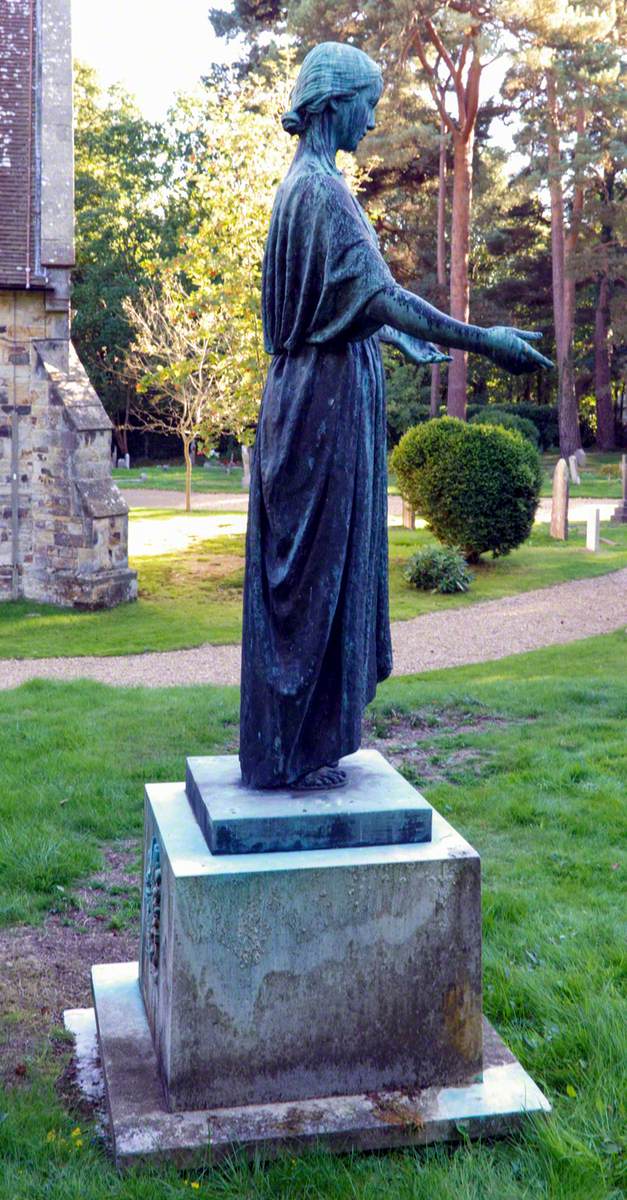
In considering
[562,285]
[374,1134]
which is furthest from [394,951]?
[562,285]

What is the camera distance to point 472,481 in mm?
16906

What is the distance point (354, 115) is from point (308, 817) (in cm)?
201

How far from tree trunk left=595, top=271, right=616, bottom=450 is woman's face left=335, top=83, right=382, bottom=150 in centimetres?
3589

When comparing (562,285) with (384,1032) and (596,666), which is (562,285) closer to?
(596,666)

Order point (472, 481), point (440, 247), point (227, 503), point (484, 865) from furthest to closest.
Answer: point (440, 247) → point (227, 503) → point (472, 481) → point (484, 865)

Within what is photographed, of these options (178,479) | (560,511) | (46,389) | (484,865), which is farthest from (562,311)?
(484,865)

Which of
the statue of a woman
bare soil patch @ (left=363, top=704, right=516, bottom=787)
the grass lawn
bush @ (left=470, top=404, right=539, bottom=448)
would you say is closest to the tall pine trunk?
bush @ (left=470, top=404, right=539, bottom=448)

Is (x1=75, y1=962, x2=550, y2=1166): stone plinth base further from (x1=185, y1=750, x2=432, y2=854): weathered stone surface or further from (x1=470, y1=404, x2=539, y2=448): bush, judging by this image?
(x1=470, y1=404, x2=539, y2=448): bush

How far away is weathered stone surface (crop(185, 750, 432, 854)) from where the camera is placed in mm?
3371

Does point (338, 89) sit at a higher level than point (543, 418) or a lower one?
lower

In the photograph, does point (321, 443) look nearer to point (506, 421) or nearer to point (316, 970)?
point (316, 970)

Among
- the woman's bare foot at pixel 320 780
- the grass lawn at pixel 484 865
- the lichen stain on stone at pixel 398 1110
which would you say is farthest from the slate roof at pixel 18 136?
the lichen stain on stone at pixel 398 1110

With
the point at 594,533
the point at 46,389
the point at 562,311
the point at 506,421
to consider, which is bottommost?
the point at 594,533

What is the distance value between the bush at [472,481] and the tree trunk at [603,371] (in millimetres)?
22380
